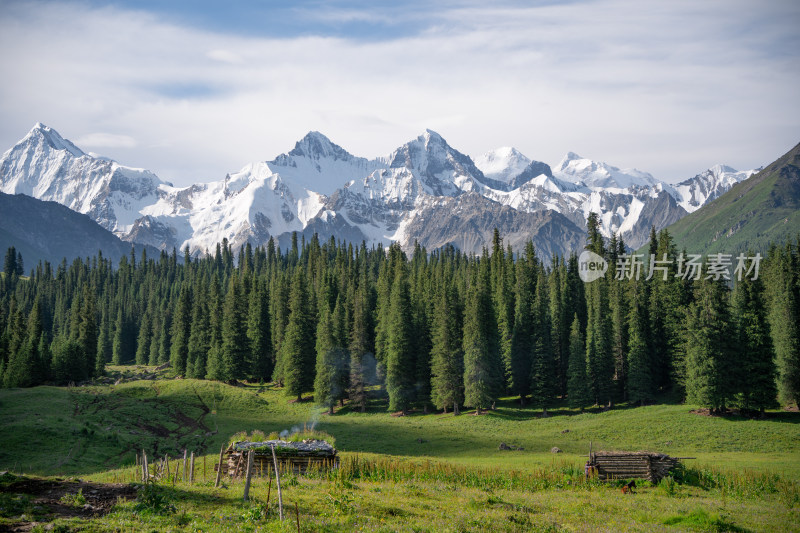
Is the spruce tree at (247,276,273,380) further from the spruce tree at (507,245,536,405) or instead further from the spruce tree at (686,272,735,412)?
the spruce tree at (686,272,735,412)

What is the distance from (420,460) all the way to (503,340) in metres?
49.1

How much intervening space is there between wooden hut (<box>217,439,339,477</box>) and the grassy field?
1370 millimetres

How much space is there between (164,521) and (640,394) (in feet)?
232

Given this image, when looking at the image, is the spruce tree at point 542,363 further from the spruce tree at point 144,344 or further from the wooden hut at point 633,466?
the spruce tree at point 144,344

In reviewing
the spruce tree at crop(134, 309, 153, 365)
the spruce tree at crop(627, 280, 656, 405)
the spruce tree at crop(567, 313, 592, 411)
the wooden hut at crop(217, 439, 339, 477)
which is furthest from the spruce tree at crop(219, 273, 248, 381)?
the wooden hut at crop(217, 439, 339, 477)

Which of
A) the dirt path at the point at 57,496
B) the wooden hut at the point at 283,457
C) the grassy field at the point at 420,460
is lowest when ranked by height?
the grassy field at the point at 420,460

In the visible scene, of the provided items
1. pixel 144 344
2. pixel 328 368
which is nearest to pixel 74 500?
pixel 328 368

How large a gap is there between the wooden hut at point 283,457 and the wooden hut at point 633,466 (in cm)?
1592

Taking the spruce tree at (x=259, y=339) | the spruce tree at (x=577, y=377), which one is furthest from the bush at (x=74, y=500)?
the spruce tree at (x=259, y=339)

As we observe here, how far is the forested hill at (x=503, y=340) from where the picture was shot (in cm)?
6638

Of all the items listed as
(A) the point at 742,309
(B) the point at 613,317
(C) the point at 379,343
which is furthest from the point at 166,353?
(A) the point at 742,309

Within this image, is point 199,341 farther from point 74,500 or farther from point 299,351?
point 74,500

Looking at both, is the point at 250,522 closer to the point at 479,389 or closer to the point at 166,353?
the point at 479,389

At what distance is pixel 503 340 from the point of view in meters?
88.0
